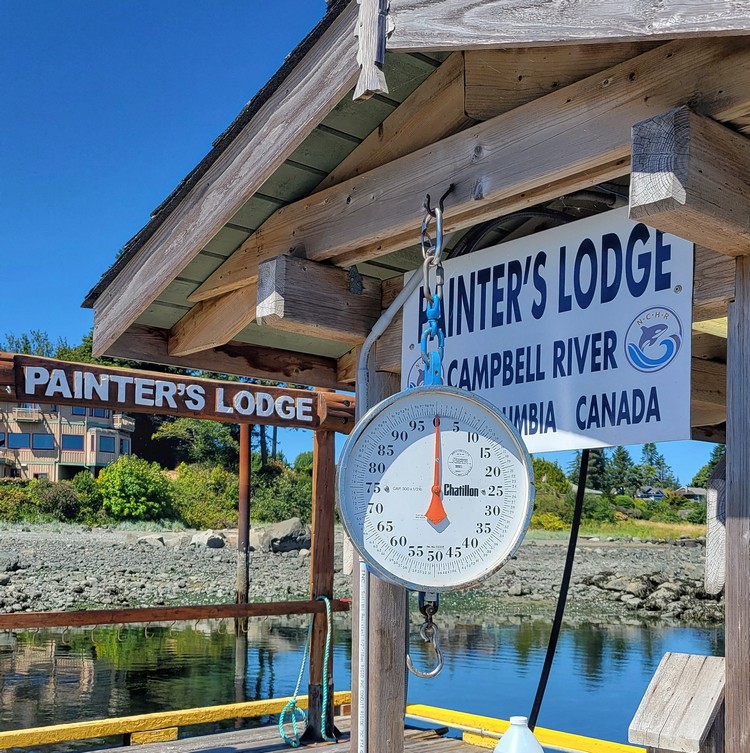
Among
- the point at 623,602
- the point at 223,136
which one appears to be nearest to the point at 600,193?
the point at 223,136

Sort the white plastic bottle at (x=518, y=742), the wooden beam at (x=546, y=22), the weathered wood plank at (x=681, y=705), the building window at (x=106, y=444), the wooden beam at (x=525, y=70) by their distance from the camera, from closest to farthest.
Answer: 1. the wooden beam at (x=546, y=22)
2. the white plastic bottle at (x=518, y=742)
3. the weathered wood plank at (x=681, y=705)
4. the wooden beam at (x=525, y=70)
5. the building window at (x=106, y=444)

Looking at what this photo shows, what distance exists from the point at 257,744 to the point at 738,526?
3.54 meters

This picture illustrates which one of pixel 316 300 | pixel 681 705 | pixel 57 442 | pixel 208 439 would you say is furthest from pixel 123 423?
pixel 681 705

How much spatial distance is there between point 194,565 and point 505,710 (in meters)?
16.1

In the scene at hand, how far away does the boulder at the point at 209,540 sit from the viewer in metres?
27.9

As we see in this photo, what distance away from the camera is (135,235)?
11.7 ft

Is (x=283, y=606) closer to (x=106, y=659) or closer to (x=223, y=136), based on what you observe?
(x=223, y=136)

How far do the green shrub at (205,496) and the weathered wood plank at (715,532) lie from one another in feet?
97.7

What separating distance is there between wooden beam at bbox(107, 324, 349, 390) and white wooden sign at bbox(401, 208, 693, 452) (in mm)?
1252

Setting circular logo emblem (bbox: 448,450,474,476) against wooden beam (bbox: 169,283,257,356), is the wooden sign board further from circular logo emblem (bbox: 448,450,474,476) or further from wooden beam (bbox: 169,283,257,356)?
circular logo emblem (bbox: 448,450,474,476)

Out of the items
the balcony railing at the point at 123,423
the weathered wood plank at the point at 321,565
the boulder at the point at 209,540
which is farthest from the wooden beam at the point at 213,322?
the balcony railing at the point at 123,423

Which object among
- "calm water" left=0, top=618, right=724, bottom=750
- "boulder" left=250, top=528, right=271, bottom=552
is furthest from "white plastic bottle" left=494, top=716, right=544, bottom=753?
"boulder" left=250, top=528, right=271, bottom=552

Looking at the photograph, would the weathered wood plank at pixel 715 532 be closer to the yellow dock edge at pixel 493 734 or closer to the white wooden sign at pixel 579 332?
the yellow dock edge at pixel 493 734

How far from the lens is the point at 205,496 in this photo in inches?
1390
